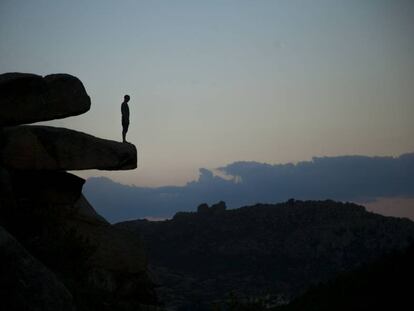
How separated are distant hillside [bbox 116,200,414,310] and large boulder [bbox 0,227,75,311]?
4234 inches

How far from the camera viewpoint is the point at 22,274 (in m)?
13.8

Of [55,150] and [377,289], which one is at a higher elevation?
[55,150]

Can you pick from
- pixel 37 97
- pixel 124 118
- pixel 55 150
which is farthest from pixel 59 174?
pixel 124 118

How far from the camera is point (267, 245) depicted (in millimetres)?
146625

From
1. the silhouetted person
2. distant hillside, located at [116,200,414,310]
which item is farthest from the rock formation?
distant hillside, located at [116,200,414,310]

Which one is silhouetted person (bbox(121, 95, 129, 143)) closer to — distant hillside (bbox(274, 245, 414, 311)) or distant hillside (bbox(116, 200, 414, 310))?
distant hillside (bbox(274, 245, 414, 311))

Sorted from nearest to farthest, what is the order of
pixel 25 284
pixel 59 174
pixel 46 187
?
pixel 25 284 → pixel 46 187 → pixel 59 174

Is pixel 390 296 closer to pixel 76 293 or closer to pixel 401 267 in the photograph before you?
pixel 401 267

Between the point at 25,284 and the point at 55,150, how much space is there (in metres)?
14.2

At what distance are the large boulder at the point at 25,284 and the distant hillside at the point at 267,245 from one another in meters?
108

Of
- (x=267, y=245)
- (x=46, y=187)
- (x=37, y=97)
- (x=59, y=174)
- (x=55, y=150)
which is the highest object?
(x=37, y=97)

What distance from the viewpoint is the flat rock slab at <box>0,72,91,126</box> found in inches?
1078

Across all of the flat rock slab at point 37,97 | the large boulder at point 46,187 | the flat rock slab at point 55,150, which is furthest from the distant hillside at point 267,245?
the flat rock slab at point 37,97

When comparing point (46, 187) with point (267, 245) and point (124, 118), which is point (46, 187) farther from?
point (267, 245)
